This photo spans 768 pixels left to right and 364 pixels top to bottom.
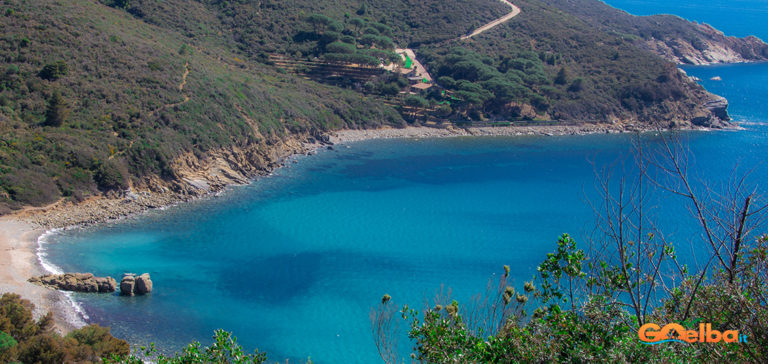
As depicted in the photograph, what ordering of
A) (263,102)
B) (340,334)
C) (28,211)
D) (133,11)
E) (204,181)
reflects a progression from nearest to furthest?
(340,334) < (28,211) < (204,181) < (263,102) < (133,11)

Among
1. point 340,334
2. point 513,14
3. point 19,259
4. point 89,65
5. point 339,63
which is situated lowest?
point 19,259

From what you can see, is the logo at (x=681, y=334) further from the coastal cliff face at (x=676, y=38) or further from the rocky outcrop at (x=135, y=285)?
the coastal cliff face at (x=676, y=38)

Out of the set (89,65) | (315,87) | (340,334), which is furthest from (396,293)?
(315,87)

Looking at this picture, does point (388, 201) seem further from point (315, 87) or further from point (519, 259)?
point (315, 87)

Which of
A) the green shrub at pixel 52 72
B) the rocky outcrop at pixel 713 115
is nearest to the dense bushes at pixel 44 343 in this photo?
the green shrub at pixel 52 72

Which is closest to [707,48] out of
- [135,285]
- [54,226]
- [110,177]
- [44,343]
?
[110,177]
